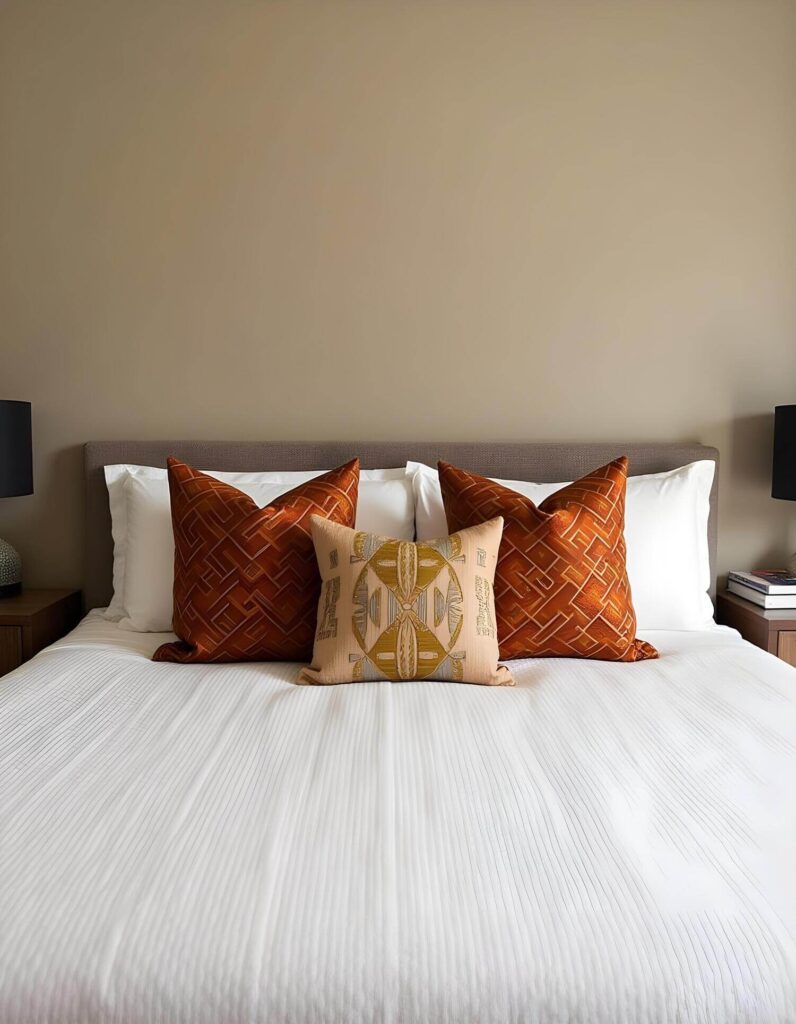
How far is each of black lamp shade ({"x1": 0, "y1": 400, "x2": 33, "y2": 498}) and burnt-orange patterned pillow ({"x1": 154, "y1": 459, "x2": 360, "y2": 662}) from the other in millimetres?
718

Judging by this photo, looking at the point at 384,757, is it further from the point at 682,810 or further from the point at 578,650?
the point at 578,650

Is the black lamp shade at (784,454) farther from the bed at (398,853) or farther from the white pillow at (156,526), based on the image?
the white pillow at (156,526)

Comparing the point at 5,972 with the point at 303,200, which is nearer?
the point at 5,972

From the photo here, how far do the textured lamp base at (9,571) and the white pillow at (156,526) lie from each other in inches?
14.6

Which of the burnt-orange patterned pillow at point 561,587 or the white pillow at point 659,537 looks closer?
the burnt-orange patterned pillow at point 561,587

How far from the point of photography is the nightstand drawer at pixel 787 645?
7.73 feet

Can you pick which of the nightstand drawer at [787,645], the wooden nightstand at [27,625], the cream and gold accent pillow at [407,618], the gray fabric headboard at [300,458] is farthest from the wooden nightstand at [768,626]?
the wooden nightstand at [27,625]

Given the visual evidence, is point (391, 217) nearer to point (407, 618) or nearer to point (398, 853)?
point (407, 618)

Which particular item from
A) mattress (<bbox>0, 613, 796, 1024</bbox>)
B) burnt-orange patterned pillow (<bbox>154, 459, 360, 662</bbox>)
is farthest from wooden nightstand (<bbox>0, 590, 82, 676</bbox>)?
mattress (<bbox>0, 613, 796, 1024</bbox>)

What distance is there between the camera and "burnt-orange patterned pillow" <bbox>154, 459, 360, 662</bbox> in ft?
6.64

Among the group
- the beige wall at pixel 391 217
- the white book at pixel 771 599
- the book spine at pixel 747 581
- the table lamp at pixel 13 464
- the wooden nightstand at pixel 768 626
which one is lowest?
the wooden nightstand at pixel 768 626

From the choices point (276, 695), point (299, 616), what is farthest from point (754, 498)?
point (276, 695)

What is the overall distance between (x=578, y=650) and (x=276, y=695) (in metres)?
0.75

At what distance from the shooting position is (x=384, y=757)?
1408 mm
